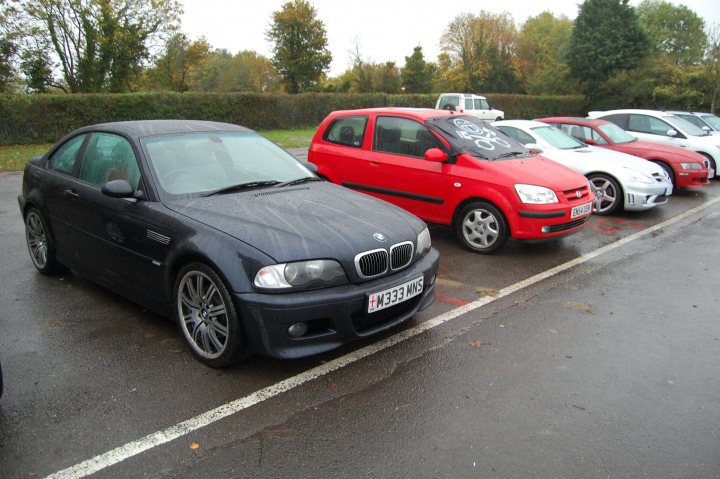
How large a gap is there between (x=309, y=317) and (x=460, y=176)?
3704 millimetres

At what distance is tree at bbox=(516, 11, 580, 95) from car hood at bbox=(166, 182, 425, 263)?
4091 cm

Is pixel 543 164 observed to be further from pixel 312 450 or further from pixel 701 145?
pixel 701 145

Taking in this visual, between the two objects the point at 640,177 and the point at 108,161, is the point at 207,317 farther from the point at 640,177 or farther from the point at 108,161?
the point at 640,177

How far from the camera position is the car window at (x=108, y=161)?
4.15 meters

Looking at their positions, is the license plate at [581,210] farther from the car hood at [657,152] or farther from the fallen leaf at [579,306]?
the car hood at [657,152]

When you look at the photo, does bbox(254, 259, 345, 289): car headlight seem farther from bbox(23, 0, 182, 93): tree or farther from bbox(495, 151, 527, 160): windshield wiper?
bbox(23, 0, 182, 93): tree

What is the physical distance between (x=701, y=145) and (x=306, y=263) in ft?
40.2

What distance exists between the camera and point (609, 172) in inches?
333

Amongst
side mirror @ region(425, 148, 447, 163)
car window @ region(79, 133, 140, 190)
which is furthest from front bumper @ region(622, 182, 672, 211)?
car window @ region(79, 133, 140, 190)

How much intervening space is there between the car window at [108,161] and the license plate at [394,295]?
2061 millimetres

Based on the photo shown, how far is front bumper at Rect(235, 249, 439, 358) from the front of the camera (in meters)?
3.17

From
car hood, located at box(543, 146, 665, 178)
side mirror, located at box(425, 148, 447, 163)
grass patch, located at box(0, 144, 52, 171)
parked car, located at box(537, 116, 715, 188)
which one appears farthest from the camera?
grass patch, located at box(0, 144, 52, 171)

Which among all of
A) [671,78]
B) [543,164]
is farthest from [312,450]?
[671,78]

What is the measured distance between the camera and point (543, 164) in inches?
266
